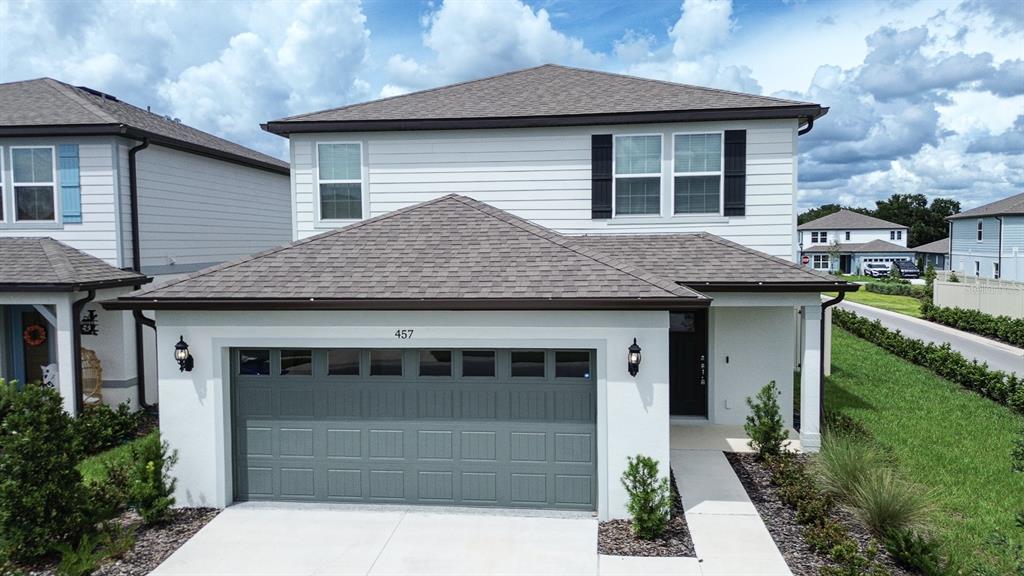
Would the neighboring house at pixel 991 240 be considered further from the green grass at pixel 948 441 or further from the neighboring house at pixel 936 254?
the green grass at pixel 948 441

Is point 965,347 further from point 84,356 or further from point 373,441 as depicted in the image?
point 84,356

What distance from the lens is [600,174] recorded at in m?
12.8

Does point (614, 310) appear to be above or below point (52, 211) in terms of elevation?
below

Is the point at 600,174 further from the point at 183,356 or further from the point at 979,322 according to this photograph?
the point at 979,322

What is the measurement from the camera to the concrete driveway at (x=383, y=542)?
6895mm

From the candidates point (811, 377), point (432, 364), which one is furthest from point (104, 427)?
point (811, 377)

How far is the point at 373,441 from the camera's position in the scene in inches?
339

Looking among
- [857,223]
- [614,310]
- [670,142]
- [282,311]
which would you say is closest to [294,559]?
[282,311]

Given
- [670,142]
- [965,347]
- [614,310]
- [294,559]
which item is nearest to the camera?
[294,559]

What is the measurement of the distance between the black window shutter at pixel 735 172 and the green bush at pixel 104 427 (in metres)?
11.7

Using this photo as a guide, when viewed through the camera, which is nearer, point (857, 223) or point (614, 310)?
point (614, 310)

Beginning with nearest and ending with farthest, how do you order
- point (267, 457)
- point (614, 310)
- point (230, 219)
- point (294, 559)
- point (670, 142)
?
point (294, 559), point (614, 310), point (267, 457), point (670, 142), point (230, 219)

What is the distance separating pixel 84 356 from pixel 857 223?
7510 cm

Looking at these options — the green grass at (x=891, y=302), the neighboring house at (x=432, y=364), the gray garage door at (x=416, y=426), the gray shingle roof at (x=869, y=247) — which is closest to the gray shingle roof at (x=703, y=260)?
the neighboring house at (x=432, y=364)
